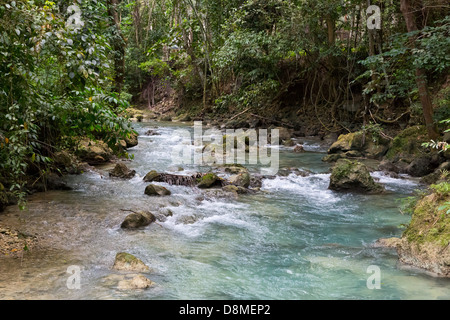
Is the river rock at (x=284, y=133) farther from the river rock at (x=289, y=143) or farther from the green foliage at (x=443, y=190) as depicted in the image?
the green foliage at (x=443, y=190)

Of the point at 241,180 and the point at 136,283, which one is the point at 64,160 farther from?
the point at 136,283

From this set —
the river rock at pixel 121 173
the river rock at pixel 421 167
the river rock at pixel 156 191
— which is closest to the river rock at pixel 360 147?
the river rock at pixel 421 167

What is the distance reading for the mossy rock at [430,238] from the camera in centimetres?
398

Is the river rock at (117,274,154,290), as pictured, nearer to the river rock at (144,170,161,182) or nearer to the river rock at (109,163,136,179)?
the river rock at (144,170,161,182)

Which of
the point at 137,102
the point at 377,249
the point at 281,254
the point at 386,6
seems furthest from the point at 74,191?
the point at 137,102

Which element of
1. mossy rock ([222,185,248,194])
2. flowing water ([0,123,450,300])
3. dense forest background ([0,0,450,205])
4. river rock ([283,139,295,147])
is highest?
dense forest background ([0,0,450,205])

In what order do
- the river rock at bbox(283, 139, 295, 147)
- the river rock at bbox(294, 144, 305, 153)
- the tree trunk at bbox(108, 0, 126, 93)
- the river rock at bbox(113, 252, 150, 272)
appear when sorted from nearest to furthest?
the river rock at bbox(113, 252, 150, 272) → the tree trunk at bbox(108, 0, 126, 93) → the river rock at bbox(294, 144, 305, 153) → the river rock at bbox(283, 139, 295, 147)

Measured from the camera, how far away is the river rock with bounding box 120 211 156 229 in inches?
224

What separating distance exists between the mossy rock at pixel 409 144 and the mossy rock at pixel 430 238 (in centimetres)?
651

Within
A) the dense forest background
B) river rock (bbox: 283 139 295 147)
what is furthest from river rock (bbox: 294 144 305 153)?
the dense forest background

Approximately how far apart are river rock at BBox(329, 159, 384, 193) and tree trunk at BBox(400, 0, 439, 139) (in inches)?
108

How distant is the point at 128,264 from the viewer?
Result: 4.16m

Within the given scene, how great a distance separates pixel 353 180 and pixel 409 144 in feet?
11.8

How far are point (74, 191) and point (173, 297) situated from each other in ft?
14.9
